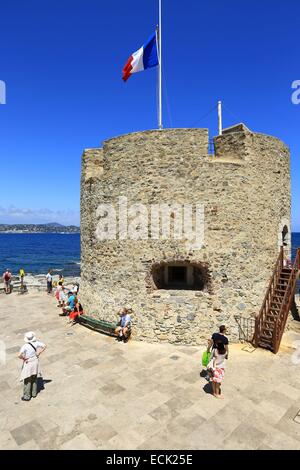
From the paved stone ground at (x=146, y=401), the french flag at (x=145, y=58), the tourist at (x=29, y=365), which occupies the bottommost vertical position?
the paved stone ground at (x=146, y=401)

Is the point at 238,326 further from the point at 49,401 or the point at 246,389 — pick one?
the point at 49,401

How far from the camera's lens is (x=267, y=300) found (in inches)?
355

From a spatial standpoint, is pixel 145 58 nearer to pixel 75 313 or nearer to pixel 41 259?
pixel 75 313

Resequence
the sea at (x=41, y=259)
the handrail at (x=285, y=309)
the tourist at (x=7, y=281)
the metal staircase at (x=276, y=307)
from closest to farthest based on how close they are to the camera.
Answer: the handrail at (x=285, y=309) < the metal staircase at (x=276, y=307) < the tourist at (x=7, y=281) < the sea at (x=41, y=259)

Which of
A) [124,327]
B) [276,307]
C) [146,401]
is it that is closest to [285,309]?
[276,307]

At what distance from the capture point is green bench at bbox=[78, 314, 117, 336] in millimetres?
9233

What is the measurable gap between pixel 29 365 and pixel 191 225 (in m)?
5.54

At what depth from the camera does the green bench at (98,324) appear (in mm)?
9233

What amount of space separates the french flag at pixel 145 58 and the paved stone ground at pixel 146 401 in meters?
9.23

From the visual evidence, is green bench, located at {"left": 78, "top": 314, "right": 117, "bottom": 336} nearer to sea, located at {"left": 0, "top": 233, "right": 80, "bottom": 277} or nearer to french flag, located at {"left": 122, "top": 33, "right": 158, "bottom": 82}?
french flag, located at {"left": 122, "top": 33, "right": 158, "bottom": 82}

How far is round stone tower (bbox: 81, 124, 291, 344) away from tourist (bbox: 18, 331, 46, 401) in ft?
12.3

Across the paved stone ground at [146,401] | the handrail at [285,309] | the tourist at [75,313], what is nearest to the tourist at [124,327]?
the paved stone ground at [146,401]

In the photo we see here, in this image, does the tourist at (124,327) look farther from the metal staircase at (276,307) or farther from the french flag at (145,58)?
the french flag at (145,58)
